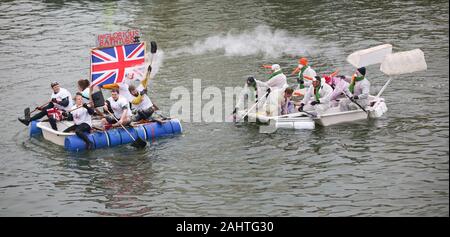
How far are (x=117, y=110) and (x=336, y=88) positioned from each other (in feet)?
26.8

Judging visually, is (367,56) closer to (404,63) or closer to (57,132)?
(404,63)

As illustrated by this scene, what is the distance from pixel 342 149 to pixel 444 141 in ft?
11.7

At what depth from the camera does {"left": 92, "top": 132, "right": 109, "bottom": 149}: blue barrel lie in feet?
93.2

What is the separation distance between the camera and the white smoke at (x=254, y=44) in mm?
42062

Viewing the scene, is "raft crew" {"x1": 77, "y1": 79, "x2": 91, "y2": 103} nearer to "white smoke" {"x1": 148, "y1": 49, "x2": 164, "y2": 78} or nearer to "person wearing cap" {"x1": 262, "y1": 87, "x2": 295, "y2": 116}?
"person wearing cap" {"x1": 262, "y1": 87, "x2": 295, "y2": 116}

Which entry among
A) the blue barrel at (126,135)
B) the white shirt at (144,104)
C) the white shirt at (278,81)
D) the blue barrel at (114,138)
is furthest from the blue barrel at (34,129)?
the white shirt at (278,81)

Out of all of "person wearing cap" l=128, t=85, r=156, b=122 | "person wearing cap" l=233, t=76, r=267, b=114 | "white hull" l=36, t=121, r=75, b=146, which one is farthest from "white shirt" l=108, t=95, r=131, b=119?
"person wearing cap" l=233, t=76, r=267, b=114

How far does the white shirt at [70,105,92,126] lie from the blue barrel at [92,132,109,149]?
1.55ft

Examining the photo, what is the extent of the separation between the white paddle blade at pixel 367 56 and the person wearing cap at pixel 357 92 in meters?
0.29

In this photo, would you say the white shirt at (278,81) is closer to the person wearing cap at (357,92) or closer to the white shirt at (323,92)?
the white shirt at (323,92)

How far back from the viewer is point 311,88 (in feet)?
99.2
